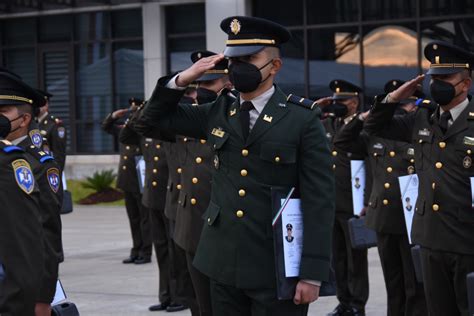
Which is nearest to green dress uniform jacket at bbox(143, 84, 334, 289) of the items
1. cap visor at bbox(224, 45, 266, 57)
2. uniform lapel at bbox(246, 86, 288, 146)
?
uniform lapel at bbox(246, 86, 288, 146)

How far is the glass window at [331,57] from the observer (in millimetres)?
23047

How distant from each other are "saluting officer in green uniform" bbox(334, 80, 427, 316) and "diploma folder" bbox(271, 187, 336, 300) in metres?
3.41

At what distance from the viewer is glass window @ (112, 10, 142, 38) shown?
84.8ft

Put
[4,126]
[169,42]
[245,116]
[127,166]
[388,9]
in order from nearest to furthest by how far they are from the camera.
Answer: [245,116] < [4,126] < [127,166] < [388,9] < [169,42]

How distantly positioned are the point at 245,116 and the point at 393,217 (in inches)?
141

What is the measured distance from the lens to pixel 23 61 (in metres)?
27.6

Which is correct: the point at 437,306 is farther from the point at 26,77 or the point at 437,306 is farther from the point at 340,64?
the point at 26,77

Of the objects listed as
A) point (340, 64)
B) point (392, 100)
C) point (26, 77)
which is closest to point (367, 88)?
point (340, 64)

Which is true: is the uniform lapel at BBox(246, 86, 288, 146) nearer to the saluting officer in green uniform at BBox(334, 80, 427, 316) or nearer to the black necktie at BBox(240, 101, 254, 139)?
the black necktie at BBox(240, 101, 254, 139)

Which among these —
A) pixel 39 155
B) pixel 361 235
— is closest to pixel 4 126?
pixel 39 155

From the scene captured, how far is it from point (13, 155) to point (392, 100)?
9.38 feet

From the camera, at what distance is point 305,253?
5133 mm

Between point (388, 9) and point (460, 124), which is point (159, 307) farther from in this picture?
point (388, 9)

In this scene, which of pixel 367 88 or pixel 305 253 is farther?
pixel 367 88
